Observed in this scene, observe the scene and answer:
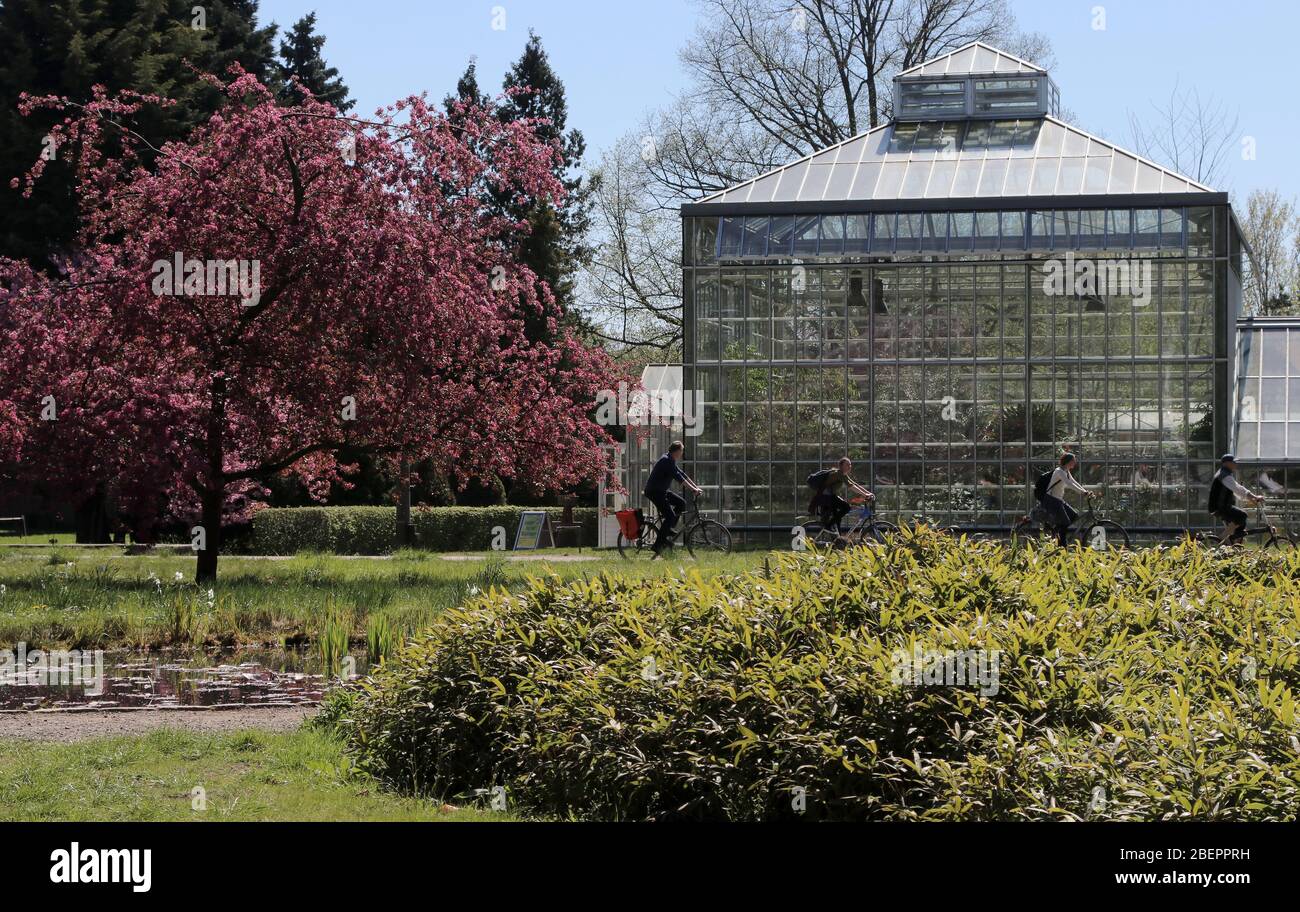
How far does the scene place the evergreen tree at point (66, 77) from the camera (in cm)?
3259

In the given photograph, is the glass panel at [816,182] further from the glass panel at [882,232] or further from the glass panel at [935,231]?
the glass panel at [935,231]

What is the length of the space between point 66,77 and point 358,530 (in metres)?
13.1

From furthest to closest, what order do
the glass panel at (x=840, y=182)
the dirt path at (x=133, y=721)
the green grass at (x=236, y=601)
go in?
the glass panel at (x=840, y=182)
the green grass at (x=236, y=601)
the dirt path at (x=133, y=721)

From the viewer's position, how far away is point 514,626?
720cm

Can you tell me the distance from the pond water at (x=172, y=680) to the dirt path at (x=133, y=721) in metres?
0.27

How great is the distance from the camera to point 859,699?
564cm

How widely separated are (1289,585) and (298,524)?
22654 mm

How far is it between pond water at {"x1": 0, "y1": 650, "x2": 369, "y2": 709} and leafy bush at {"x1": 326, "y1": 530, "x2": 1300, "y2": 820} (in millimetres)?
2123

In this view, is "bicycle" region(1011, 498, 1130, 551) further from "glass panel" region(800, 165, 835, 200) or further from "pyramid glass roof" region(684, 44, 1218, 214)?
"glass panel" region(800, 165, 835, 200)

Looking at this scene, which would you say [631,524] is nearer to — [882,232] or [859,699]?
[882,232]

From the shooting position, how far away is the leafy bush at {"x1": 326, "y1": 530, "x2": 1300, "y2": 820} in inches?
197

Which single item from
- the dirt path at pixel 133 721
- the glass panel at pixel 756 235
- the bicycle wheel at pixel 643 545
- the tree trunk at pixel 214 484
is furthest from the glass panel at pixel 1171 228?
the dirt path at pixel 133 721

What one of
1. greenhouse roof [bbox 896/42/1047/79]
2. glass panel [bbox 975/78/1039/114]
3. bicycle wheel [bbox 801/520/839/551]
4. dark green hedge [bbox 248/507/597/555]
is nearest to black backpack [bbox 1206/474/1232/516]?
bicycle wheel [bbox 801/520/839/551]

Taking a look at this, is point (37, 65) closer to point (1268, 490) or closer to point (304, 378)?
point (304, 378)
